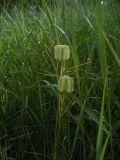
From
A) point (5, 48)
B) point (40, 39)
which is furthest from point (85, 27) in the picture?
point (5, 48)

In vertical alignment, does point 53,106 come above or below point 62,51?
below

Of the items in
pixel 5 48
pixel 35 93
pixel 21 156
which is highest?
A: pixel 5 48

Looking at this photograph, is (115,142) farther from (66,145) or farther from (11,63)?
(11,63)

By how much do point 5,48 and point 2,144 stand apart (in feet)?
2.25

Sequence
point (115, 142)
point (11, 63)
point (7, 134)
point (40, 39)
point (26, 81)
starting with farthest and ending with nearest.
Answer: point (40, 39) → point (11, 63) → point (26, 81) → point (7, 134) → point (115, 142)

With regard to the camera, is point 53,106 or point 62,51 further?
point 53,106

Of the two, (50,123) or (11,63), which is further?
(11,63)

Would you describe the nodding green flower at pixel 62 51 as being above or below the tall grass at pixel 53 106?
above

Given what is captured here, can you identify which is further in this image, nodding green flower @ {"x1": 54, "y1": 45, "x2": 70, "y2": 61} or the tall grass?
the tall grass

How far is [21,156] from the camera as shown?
108 centimetres

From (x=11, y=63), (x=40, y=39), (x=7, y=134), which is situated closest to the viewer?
(x=7, y=134)

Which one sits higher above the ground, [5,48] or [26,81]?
[5,48]

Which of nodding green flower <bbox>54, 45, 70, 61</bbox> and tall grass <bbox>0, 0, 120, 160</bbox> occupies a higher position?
nodding green flower <bbox>54, 45, 70, 61</bbox>

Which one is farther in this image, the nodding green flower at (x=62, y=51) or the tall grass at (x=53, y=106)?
the tall grass at (x=53, y=106)
